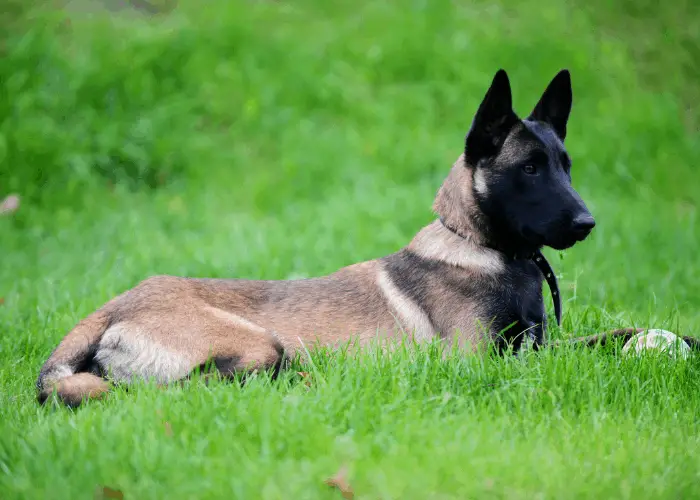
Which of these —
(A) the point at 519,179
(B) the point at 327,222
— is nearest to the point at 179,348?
(A) the point at 519,179

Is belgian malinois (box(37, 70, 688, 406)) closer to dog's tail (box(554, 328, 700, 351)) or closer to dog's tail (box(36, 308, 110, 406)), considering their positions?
dog's tail (box(36, 308, 110, 406))

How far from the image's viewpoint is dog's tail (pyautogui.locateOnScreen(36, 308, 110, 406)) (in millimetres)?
3562

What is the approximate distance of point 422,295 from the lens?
4.11m

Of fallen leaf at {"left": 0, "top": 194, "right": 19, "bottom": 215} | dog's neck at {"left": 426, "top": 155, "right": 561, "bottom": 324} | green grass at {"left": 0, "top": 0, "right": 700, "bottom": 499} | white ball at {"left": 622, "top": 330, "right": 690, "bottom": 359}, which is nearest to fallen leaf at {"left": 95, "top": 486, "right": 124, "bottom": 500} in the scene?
green grass at {"left": 0, "top": 0, "right": 700, "bottom": 499}

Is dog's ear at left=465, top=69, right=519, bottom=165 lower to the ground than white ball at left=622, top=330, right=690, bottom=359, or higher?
higher

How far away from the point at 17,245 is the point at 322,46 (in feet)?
16.4

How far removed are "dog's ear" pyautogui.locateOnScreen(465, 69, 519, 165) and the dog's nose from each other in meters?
0.56

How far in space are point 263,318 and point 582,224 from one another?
63.3 inches

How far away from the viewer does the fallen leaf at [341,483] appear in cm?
283

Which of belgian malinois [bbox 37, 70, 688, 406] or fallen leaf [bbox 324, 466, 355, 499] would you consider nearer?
fallen leaf [bbox 324, 466, 355, 499]

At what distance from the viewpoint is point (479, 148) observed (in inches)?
163

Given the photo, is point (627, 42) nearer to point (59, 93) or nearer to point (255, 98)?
point (255, 98)

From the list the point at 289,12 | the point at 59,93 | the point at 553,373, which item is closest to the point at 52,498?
the point at 553,373

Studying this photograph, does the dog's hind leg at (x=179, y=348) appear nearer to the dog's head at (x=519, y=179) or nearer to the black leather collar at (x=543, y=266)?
the black leather collar at (x=543, y=266)
